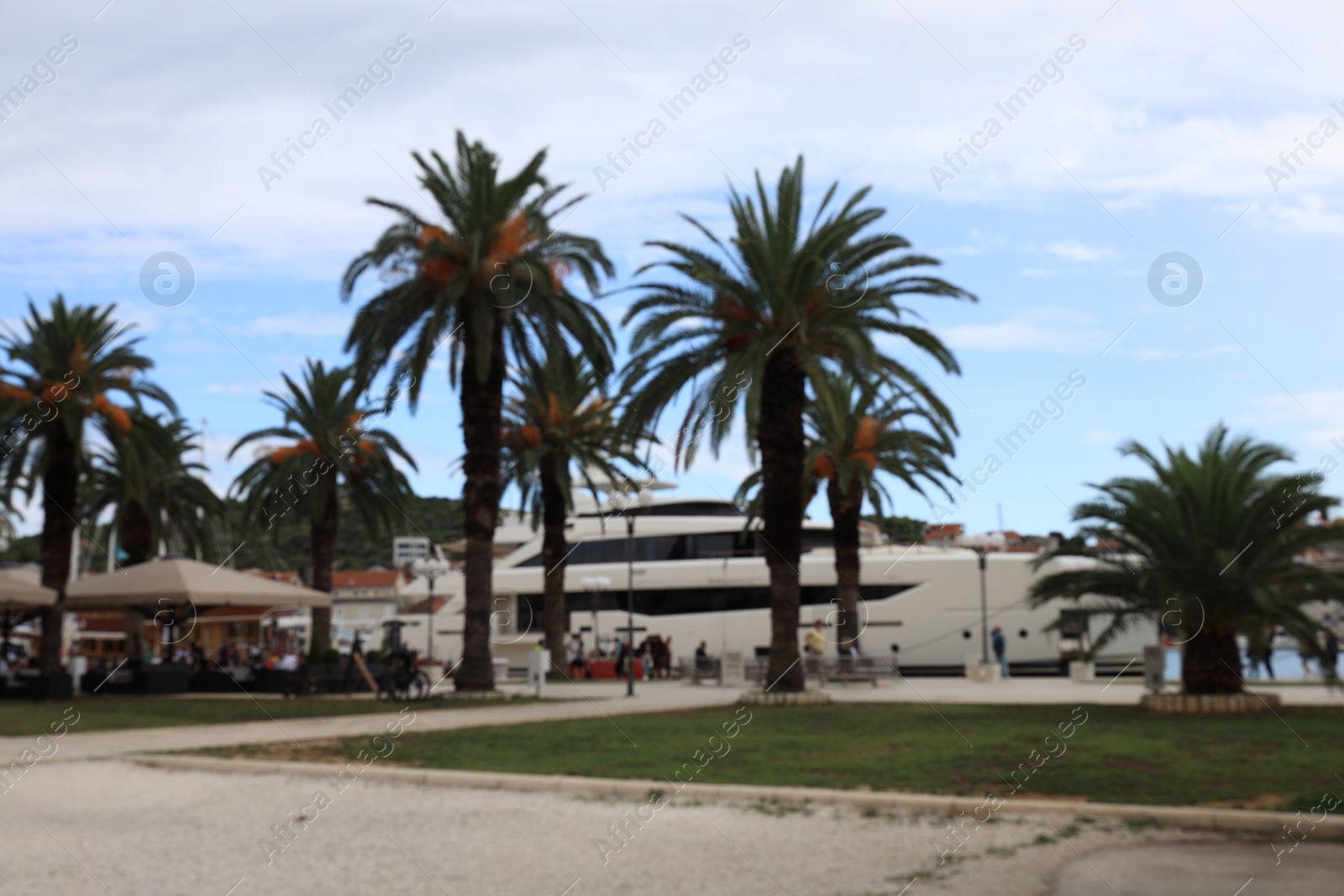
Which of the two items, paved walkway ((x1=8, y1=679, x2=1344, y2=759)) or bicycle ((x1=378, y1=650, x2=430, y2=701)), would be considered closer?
paved walkway ((x1=8, y1=679, x2=1344, y2=759))

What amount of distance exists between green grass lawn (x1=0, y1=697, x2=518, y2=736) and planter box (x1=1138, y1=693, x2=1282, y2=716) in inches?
450

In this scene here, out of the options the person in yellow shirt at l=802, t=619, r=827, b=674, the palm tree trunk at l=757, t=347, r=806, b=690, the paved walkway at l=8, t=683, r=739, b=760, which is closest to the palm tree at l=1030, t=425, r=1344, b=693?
the palm tree trunk at l=757, t=347, r=806, b=690

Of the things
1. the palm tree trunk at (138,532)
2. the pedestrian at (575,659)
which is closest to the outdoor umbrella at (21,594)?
the palm tree trunk at (138,532)

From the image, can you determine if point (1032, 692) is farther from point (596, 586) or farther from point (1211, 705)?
point (596, 586)

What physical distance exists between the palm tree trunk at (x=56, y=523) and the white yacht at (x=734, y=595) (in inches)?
498

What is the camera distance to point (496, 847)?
752cm

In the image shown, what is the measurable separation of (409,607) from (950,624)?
30743 mm

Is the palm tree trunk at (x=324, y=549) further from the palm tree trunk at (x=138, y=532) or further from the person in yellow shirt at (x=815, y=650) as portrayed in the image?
the person in yellow shirt at (x=815, y=650)

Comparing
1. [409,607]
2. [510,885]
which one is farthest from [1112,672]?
[409,607]

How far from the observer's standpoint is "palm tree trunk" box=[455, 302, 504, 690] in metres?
24.4

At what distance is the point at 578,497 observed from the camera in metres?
56.0

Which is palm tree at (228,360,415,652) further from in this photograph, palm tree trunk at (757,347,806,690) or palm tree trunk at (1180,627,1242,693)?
palm tree trunk at (1180,627,1242,693)

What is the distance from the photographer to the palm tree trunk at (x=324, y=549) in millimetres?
33562

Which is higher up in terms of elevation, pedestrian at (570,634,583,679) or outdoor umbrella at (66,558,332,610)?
outdoor umbrella at (66,558,332,610)
